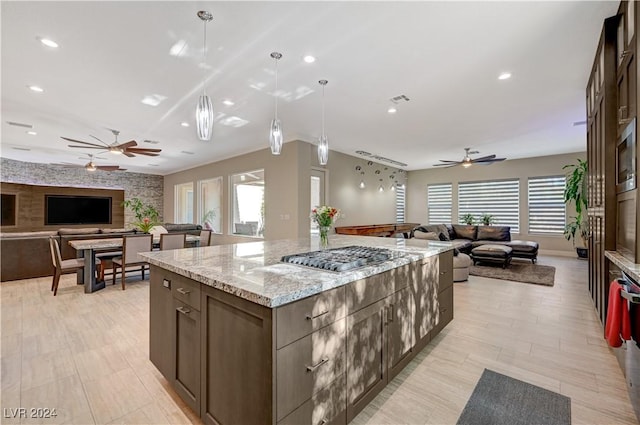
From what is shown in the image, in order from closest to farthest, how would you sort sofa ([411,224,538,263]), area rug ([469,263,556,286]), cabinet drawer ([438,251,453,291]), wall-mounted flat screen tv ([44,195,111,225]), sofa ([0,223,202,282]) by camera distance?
1. cabinet drawer ([438,251,453,291])
2. sofa ([0,223,202,282])
3. area rug ([469,263,556,286])
4. sofa ([411,224,538,263])
5. wall-mounted flat screen tv ([44,195,111,225])

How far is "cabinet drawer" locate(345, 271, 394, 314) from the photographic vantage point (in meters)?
1.59

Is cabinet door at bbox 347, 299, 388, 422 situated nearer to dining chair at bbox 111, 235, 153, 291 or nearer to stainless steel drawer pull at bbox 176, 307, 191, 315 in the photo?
stainless steel drawer pull at bbox 176, 307, 191, 315

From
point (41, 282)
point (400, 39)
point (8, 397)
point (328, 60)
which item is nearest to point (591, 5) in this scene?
point (400, 39)

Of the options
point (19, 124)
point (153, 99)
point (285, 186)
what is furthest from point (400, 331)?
point (19, 124)

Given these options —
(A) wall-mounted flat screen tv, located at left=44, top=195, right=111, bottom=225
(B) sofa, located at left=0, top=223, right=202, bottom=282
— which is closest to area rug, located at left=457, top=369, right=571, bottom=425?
(B) sofa, located at left=0, top=223, right=202, bottom=282

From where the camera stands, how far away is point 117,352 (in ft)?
8.33

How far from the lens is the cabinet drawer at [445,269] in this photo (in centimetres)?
272

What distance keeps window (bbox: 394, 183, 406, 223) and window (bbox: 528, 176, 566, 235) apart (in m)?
3.82

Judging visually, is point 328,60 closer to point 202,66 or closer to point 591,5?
point 202,66

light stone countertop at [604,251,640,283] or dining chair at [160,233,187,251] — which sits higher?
light stone countertop at [604,251,640,283]

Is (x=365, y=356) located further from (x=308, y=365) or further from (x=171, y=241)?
(x=171, y=241)

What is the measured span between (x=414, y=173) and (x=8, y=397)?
35.3ft

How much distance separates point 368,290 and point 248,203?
615cm

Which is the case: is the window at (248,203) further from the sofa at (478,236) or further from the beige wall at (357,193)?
the sofa at (478,236)
